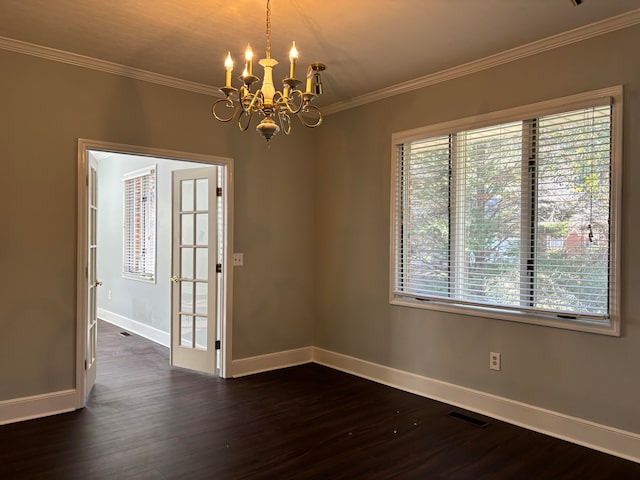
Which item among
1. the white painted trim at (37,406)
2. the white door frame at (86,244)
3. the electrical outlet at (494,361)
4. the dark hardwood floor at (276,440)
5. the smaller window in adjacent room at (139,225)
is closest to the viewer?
the dark hardwood floor at (276,440)

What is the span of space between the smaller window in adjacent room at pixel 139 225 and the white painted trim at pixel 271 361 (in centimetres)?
218

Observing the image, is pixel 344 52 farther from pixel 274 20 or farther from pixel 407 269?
pixel 407 269

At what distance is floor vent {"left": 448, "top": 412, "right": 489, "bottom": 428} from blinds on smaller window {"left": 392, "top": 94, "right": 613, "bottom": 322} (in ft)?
2.75

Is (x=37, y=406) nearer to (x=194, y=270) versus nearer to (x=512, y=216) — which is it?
(x=194, y=270)

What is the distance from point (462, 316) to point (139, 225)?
472 cm

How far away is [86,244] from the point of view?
368 cm

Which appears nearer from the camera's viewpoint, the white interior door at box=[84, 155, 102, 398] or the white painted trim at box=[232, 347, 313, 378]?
the white interior door at box=[84, 155, 102, 398]

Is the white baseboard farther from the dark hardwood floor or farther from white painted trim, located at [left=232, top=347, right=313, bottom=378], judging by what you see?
the dark hardwood floor

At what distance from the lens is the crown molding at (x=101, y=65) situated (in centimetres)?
334

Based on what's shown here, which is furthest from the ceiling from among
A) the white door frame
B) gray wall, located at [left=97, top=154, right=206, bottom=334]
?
gray wall, located at [left=97, top=154, right=206, bottom=334]

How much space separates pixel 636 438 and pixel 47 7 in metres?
4.33

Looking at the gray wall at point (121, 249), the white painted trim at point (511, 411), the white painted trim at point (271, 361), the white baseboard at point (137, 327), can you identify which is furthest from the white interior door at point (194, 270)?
the white painted trim at point (511, 411)

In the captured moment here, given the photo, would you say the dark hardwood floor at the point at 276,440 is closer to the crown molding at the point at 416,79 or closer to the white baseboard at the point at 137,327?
the white baseboard at the point at 137,327

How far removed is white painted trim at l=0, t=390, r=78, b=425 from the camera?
3.33 meters
